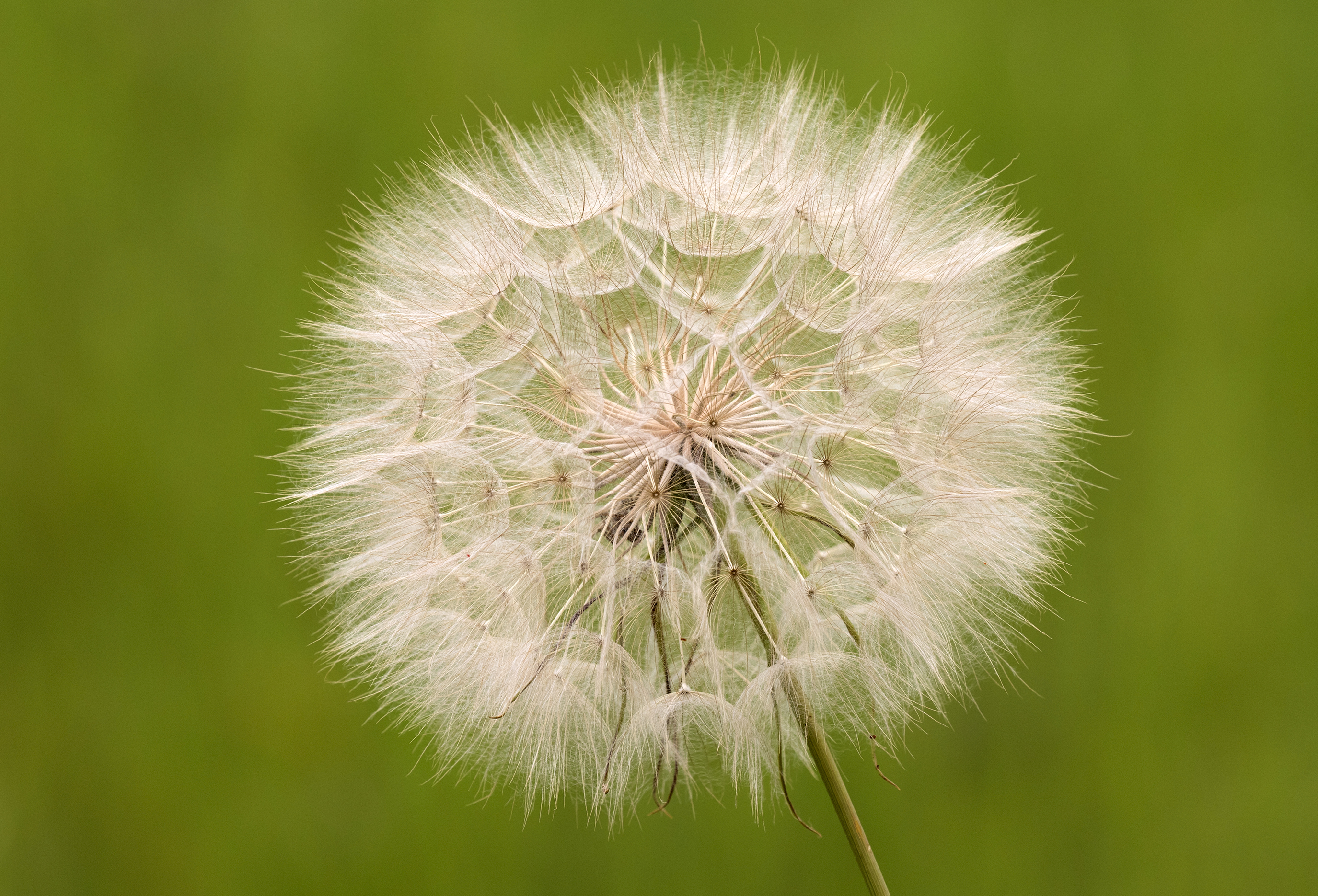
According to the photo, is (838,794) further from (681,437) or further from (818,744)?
(681,437)

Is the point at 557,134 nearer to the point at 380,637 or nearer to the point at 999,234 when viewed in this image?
the point at 999,234

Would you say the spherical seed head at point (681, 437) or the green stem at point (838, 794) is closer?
the green stem at point (838, 794)

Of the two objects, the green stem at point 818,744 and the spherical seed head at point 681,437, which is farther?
the spherical seed head at point 681,437

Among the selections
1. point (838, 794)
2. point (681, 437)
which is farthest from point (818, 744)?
point (681, 437)

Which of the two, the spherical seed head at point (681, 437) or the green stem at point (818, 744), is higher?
the spherical seed head at point (681, 437)

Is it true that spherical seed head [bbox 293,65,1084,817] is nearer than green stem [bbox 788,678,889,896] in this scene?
No

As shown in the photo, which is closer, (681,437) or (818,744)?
(818,744)

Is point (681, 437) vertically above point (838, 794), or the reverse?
point (681, 437)

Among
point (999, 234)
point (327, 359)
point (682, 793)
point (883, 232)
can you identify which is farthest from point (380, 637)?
point (999, 234)
